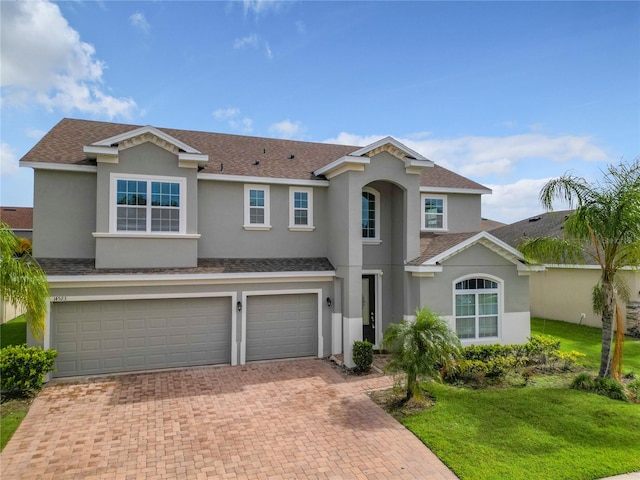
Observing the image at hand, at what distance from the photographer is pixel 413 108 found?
16391 mm

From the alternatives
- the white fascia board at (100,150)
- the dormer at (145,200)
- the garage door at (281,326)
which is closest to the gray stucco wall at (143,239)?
the dormer at (145,200)

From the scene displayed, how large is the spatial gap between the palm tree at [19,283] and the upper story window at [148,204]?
337 centimetres

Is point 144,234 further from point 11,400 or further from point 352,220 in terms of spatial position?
point 352,220

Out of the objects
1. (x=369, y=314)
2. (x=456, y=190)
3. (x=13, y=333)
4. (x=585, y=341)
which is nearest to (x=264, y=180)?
(x=369, y=314)

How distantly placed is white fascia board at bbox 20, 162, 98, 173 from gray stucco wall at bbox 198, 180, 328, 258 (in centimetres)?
339

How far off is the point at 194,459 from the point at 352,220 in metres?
8.18

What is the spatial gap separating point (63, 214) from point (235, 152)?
651 centimetres

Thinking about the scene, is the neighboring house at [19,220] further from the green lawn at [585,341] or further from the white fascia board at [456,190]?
the green lawn at [585,341]

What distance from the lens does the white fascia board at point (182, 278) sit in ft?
36.6

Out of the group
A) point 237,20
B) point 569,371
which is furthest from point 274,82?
point 569,371

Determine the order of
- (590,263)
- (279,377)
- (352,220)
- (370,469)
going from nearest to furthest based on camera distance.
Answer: (370,469) → (279,377) → (352,220) → (590,263)

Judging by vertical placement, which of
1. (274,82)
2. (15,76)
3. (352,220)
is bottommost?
(352,220)

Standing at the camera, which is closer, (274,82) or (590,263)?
(274,82)

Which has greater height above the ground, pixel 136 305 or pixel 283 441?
pixel 136 305
